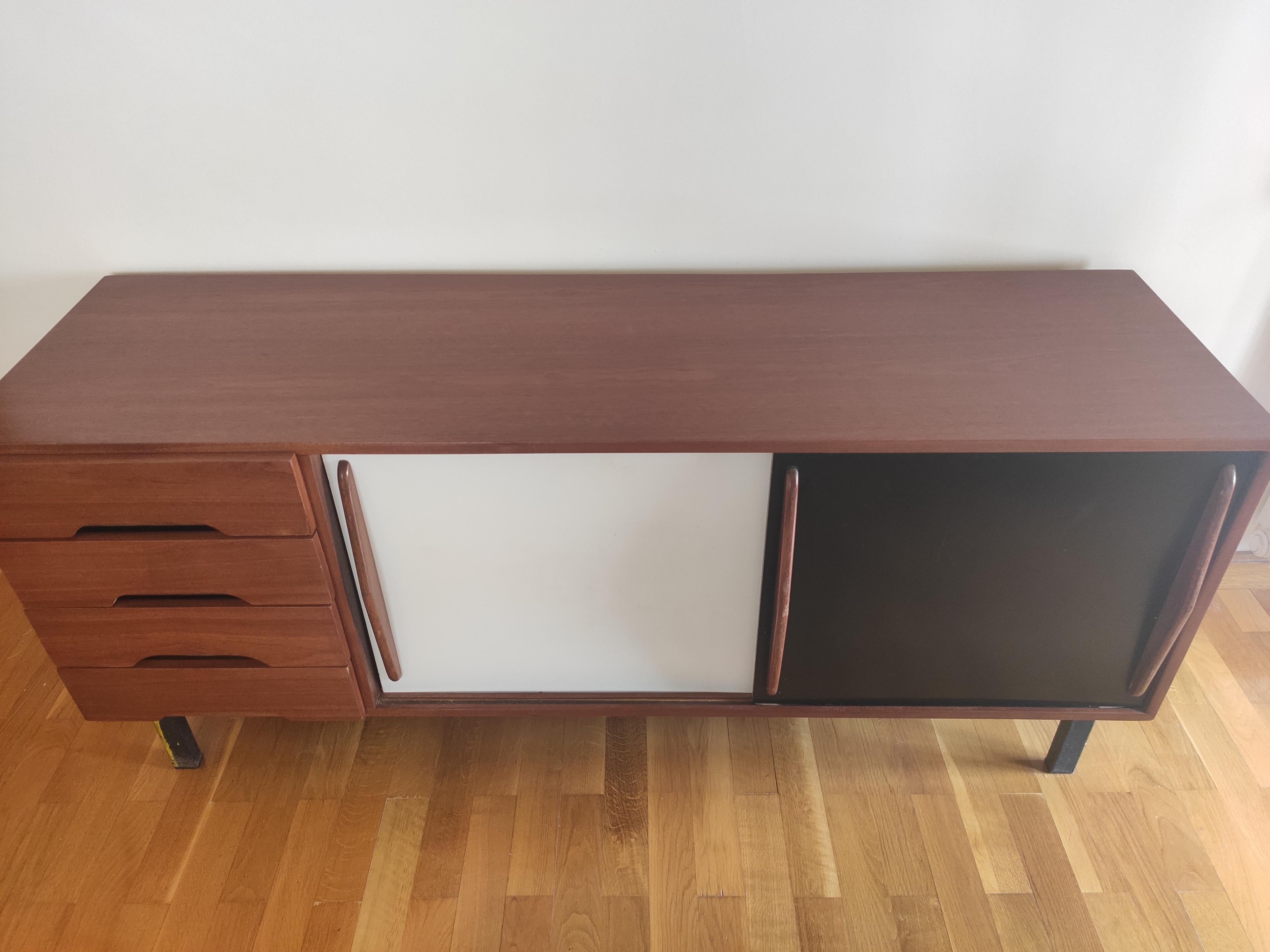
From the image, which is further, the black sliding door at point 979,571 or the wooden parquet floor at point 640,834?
the wooden parquet floor at point 640,834

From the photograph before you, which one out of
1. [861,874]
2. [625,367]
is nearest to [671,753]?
[861,874]

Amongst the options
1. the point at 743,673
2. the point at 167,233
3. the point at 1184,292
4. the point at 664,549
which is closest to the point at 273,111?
the point at 167,233

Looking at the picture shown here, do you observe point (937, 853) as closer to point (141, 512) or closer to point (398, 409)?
point (398, 409)

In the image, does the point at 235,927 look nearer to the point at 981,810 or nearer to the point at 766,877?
the point at 766,877

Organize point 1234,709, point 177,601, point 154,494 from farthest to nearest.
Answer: point 1234,709 → point 177,601 → point 154,494

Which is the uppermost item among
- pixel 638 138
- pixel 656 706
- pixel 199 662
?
pixel 638 138

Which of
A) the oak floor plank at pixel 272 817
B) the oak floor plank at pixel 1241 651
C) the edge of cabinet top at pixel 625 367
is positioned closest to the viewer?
the edge of cabinet top at pixel 625 367

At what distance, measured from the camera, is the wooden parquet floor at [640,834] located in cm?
124

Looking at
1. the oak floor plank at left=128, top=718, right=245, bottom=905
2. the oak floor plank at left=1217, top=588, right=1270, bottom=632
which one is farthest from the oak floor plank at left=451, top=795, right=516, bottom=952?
the oak floor plank at left=1217, top=588, right=1270, bottom=632

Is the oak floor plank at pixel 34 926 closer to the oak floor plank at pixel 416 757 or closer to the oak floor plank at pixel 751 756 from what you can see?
the oak floor plank at pixel 416 757

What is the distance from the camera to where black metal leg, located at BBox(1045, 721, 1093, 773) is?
4.44 feet

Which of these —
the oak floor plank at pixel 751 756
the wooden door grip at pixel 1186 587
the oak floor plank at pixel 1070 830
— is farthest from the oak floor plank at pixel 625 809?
the wooden door grip at pixel 1186 587

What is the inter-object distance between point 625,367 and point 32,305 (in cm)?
101

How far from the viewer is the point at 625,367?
1.16 m
